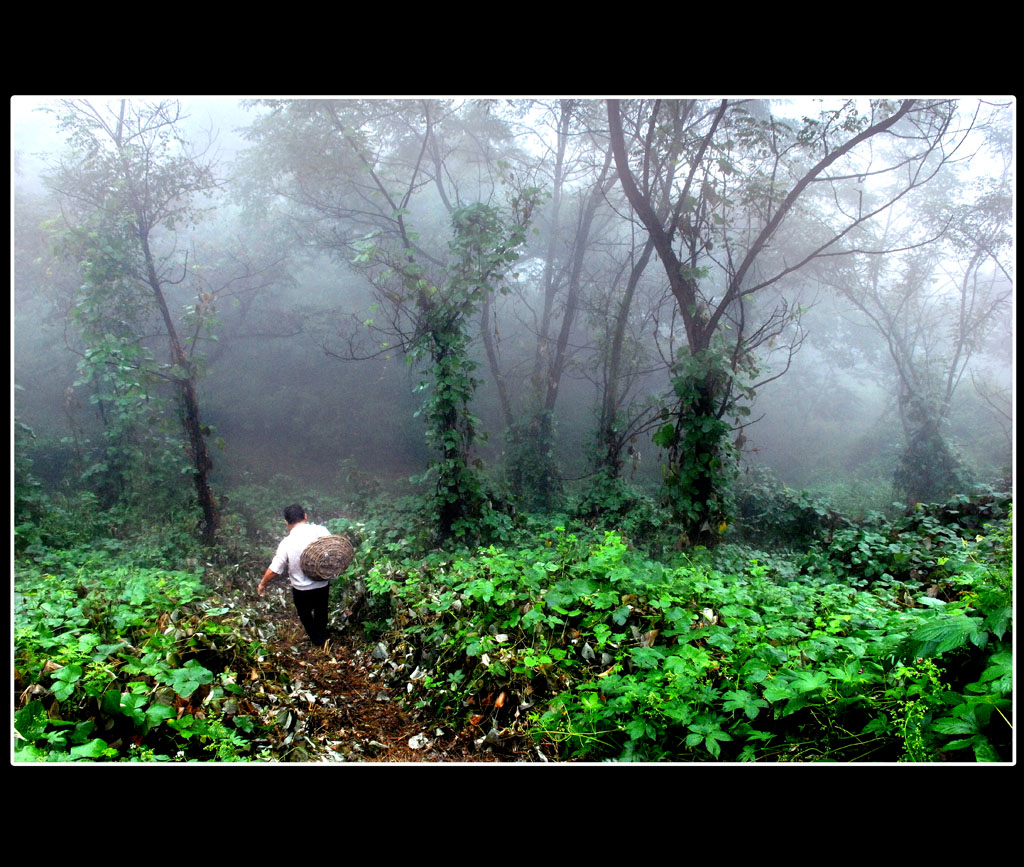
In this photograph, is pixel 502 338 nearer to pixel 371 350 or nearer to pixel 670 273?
pixel 371 350

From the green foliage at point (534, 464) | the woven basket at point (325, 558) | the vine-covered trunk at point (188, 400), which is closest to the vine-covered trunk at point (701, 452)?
the green foliage at point (534, 464)

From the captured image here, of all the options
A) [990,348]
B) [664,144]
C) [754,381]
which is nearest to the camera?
[990,348]

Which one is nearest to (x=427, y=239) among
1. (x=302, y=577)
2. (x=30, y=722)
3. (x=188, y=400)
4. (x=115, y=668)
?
(x=188, y=400)

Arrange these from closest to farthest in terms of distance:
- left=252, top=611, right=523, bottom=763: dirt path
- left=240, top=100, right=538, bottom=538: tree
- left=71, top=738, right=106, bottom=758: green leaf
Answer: left=71, top=738, right=106, bottom=758: green leaf < left=252, top=611, right=523, bottom=763: dirt path < left=240, top=100, right=538, bottom=538: tree

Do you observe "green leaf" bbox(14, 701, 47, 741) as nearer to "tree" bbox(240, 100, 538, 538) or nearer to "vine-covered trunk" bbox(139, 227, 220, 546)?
"vine-covered trunk" bbox(139, 227, 220, 546)

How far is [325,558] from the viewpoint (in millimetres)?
2848

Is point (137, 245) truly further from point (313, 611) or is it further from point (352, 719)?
point (352, 719)

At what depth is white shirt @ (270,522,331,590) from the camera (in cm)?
283

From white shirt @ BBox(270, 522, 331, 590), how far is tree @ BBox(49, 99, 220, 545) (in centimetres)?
49

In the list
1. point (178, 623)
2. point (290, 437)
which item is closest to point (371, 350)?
point (290, 437)

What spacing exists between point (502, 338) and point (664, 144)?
1760 mm

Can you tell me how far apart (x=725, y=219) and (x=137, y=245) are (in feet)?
11.4

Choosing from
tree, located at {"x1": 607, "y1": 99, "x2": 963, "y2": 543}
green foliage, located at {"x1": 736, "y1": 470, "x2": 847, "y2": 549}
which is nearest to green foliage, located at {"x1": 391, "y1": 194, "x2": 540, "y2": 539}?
tree, located at {"x1": 607, "y1": 99, "x2": 963, "y2": 543}
